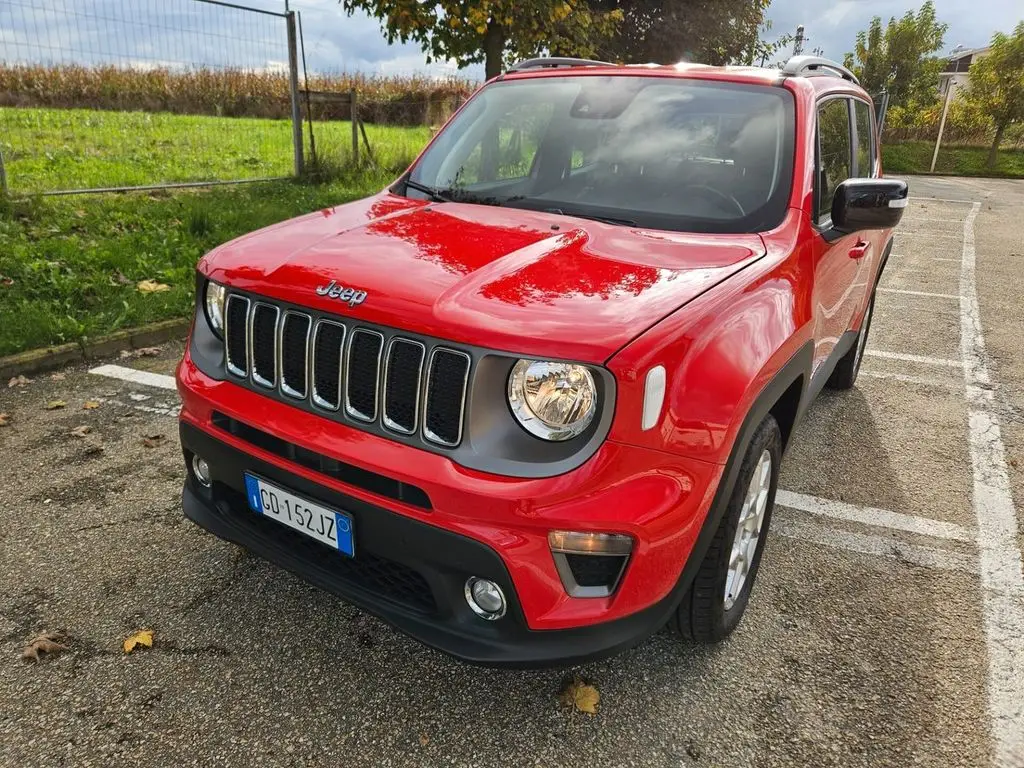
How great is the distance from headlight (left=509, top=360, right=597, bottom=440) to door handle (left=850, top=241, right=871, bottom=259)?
222 centimetres

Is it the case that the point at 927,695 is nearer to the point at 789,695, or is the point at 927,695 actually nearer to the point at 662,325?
the point at 789,695

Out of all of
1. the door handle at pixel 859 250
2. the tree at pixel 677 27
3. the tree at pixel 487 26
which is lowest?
the door handle at pixel 859 250

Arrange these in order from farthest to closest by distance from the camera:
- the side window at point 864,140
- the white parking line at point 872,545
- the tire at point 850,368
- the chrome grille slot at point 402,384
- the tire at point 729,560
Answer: the tire at point 850,368, the side window at point 864,140, the white parking line at point 872,545, the tire at point 729,560, the chrome grille slot at point 402,384

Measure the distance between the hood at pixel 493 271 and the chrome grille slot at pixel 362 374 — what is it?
0.19 feet

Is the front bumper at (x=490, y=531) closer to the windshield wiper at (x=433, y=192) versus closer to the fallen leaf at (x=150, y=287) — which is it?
the windshield wiper at (x=433, y=192)

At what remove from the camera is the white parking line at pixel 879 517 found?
328cm

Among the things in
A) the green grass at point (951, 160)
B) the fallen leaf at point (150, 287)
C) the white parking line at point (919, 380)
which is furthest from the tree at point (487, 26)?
the green grass at point (951, 160)

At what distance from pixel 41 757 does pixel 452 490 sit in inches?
54.0

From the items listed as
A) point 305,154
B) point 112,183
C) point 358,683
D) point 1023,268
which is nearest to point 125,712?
point 358,683

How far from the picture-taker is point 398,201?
3020 mm

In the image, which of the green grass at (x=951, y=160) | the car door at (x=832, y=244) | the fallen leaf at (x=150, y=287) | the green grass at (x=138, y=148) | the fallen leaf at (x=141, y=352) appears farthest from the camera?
the green grass at (x=951, y=160)

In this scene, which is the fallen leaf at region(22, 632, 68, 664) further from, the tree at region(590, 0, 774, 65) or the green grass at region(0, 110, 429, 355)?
the tree at region(590, 0, 774, 65)

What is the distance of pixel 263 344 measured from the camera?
7.17 ft

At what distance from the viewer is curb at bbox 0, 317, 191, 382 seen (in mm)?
4539
